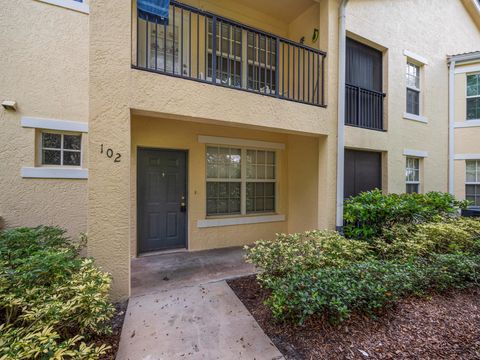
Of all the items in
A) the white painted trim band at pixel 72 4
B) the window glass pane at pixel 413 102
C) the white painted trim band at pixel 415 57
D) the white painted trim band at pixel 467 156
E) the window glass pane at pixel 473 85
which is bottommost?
the white painted trim band at pixel 467 156

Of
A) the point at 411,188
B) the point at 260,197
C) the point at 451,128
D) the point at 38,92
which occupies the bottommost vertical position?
the point at 260,197

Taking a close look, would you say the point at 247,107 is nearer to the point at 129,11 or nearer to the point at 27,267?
the point at 129,11

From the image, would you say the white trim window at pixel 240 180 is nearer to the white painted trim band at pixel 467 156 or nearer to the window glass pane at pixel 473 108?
the white painted trim band at pixel 467 156

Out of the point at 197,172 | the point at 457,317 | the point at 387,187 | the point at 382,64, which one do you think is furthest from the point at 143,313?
the point at 382,64

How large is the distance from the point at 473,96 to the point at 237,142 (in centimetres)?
854

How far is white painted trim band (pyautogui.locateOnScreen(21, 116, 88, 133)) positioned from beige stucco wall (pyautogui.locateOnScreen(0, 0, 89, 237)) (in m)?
0.08

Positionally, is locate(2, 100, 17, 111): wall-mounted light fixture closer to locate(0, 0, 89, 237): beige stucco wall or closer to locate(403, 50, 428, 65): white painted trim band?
locate(0, 0, 89, 237): beige stucco wall

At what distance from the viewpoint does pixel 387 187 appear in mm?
6410

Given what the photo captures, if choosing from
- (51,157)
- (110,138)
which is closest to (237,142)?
(110,138)

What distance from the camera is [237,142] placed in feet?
19.3

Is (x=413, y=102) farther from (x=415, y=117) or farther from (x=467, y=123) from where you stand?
(x=467, y=123)

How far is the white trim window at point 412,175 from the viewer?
7091mm

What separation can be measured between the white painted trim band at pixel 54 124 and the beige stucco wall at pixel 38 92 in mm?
76

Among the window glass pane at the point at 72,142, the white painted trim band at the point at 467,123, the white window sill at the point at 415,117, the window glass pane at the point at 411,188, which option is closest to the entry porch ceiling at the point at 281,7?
the white window sill at the point at 415,117
